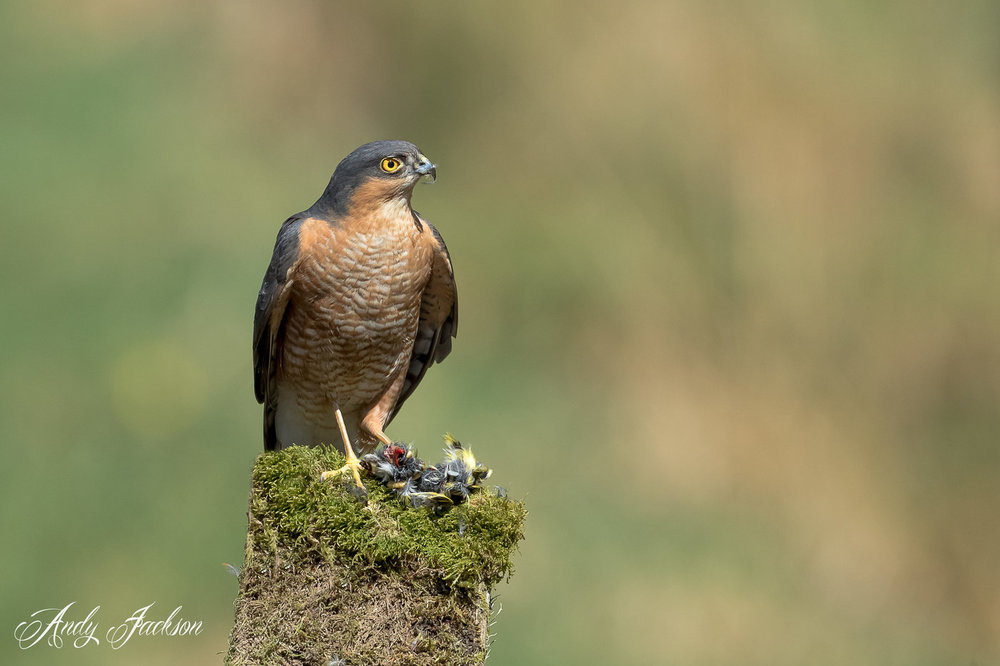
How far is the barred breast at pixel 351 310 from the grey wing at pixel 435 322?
0.16 meters

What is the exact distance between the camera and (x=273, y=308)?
4141 mm

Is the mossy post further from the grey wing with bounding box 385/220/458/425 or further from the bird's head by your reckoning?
the grey wing with bounding box 385/220/458/425

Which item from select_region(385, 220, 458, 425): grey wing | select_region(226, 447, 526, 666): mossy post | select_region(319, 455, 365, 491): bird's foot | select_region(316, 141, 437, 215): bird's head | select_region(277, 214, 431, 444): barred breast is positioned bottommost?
select_region(226, 447, 526, 666): mossy post

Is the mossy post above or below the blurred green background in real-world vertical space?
below

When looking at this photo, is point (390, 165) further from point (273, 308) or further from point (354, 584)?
point (354, 584)

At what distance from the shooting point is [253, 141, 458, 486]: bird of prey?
4008 millimetres

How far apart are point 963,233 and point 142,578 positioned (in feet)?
26.5

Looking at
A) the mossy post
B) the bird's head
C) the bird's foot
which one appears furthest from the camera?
the bird's head

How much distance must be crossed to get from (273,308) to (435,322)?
0.89 m

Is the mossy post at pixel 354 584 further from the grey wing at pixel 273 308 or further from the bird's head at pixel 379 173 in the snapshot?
the bird's head at pixel 379 173

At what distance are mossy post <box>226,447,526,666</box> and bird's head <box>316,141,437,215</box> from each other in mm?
1418

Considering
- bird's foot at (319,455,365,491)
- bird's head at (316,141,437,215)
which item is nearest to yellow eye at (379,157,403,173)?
bird's head at (316,141,437,215)

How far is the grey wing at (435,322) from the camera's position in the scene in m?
4.41

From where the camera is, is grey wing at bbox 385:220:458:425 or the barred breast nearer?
the barred breast
